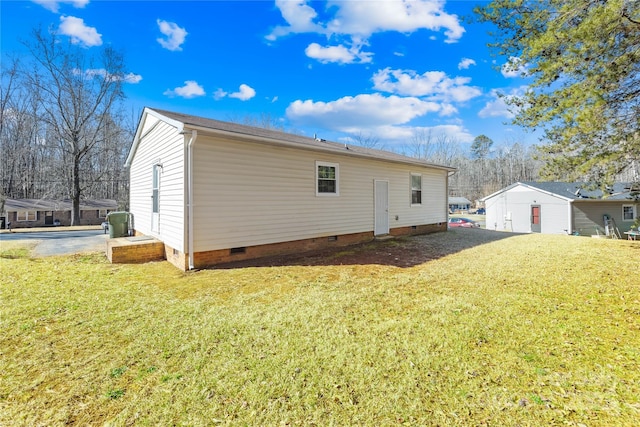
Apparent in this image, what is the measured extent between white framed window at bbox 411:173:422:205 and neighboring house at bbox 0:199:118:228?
30.1 metres

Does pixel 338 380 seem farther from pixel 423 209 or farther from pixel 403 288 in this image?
pixel 423 209

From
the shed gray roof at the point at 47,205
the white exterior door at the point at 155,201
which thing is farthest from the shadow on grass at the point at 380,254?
the shed gray roof at the point at 47,205

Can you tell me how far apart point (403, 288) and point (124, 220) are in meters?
9.78

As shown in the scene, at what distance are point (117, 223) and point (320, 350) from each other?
9.69m

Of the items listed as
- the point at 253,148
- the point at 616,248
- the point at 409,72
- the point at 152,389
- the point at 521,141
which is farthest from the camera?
the point at 521,141

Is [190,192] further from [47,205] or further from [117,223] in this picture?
[47,205]

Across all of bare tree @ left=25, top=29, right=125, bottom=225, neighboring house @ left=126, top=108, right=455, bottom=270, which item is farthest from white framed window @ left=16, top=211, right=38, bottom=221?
neighboring house @ left=126, top=108, right=455, bottom=270

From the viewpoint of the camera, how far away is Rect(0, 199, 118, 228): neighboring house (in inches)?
950

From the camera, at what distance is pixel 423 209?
12.2m

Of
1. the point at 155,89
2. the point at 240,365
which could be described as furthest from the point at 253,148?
the point at 155,89

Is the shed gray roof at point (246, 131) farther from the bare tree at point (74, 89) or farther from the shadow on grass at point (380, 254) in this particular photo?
the bare tree at point (74, 89)

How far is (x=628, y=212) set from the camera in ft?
67.3

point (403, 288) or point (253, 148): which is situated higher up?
point (253, 148)

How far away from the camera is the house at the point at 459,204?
5030cm
